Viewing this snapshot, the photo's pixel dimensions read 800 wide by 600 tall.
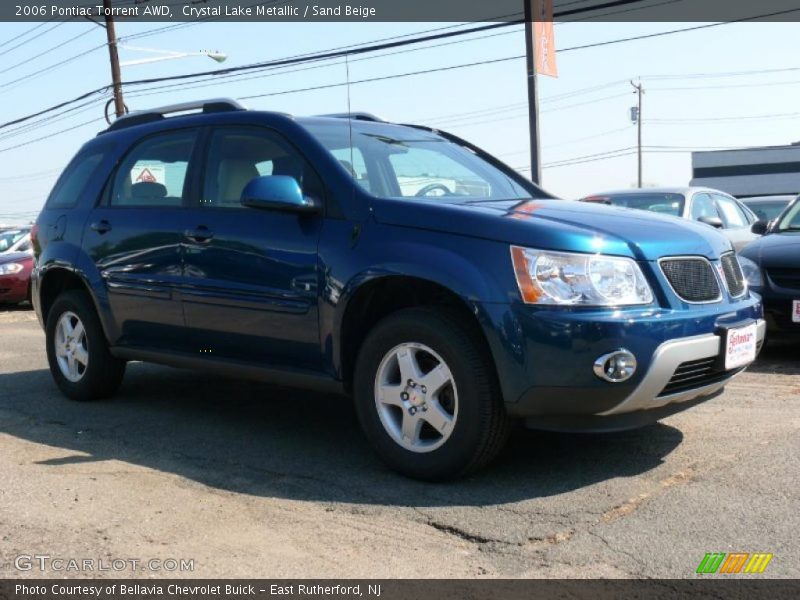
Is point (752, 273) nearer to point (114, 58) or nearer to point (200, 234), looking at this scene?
point (200, 234)

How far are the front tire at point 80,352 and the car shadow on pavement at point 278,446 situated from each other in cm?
13

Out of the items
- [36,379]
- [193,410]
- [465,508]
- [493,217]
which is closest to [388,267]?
[493,217]

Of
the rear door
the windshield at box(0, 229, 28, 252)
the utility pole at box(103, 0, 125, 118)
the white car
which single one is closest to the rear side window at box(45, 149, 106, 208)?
the rear door

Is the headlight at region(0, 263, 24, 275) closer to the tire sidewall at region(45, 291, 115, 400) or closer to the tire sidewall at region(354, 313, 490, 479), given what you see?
the tire sidewall at region(45, 291, 115, 400)

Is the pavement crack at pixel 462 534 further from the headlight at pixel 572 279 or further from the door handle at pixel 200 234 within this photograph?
the door handle at pixel 200 234

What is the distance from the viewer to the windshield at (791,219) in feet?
26.6

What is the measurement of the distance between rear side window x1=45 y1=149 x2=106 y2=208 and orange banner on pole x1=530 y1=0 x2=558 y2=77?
8.81 metres

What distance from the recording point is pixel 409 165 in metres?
5.02

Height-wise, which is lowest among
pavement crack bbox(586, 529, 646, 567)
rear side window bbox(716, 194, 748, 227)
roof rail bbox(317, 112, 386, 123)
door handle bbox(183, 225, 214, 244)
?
pavement crack bbox(586, 529, 646, 567)

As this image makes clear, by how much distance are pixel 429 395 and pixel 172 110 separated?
2934 millimetres

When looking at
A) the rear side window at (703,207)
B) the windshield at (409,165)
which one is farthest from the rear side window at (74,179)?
the rear side window at (703,207)

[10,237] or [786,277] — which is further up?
[10,237]

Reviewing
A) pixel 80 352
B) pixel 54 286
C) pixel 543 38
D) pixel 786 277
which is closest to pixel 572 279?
pixel 80 352

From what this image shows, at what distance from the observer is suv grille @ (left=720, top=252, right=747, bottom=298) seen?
4473 millimetres
